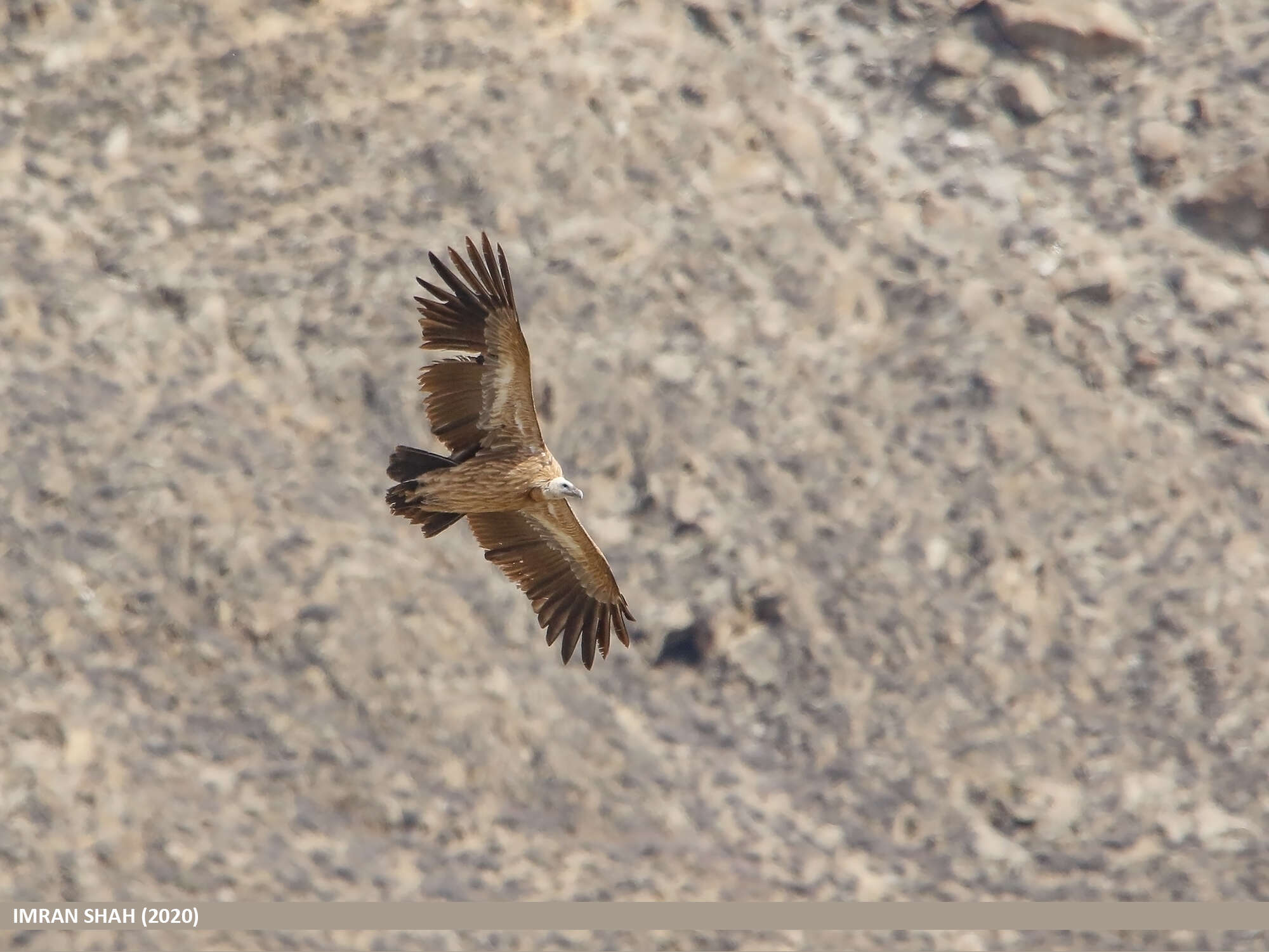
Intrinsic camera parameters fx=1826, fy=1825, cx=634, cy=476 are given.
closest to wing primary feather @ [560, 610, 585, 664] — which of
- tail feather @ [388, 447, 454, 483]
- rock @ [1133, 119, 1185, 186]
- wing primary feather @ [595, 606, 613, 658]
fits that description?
wing primary feather @ [595, 606, 613, 658]

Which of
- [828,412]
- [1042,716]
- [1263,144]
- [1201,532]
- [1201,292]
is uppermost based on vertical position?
[1263,144]

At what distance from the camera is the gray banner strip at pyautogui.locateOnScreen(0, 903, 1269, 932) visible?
55.4ft

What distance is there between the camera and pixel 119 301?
19.6 m

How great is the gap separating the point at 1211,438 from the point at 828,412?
427 cm

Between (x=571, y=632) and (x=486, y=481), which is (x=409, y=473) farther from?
(x=571, y=632)

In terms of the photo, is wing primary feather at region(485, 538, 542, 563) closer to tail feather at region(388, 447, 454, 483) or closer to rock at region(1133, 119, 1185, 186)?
tail feather at region(388, 447, 454, 483)

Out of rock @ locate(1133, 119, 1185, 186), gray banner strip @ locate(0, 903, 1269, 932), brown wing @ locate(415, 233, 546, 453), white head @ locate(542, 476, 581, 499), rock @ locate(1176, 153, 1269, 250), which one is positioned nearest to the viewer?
brown wing @ locate(415, 233, 546, 453)

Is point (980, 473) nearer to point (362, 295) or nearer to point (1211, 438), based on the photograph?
point (1211, 438)

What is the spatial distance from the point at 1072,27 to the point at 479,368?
39.8 feet

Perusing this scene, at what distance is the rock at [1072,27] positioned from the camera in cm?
2238

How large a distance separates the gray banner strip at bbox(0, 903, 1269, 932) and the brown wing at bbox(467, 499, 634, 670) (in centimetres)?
378

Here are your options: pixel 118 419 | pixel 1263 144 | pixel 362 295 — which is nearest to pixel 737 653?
pixel 362 295

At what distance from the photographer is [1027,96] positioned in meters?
22.4

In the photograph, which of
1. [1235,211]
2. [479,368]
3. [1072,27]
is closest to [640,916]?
[479,368]
